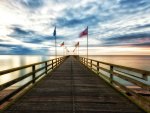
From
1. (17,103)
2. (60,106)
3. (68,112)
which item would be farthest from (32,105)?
(68,112)

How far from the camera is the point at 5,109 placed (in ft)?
17.9

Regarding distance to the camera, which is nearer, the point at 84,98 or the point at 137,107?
the point at 137,107

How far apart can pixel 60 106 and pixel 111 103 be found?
1.94m

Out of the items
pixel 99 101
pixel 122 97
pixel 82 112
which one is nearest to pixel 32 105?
pixel 82 112

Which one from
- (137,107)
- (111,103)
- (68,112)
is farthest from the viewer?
(111,103)

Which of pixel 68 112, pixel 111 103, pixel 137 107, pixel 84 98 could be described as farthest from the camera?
pixel 84 98

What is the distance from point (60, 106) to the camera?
231 inches

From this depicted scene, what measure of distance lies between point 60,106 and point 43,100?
3.35 feet

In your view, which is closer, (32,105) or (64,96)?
(32,105)

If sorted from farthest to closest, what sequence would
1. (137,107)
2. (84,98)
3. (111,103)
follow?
1. (84,98)
2. (111,103)
3. (137,107)

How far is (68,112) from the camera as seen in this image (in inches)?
209

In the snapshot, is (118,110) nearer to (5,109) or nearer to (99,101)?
(99,101)

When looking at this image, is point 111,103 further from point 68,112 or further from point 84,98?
point 68,112

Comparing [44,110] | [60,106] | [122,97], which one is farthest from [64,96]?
[122,97]
